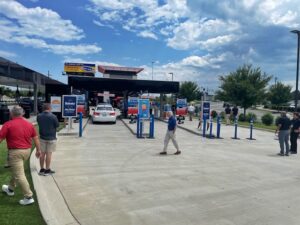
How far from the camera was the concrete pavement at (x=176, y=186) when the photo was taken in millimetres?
5980

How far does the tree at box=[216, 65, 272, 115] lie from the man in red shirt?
104 feet

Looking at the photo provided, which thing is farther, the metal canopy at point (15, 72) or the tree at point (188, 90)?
the tree at point (188, 90)

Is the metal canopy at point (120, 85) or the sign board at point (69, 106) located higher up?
the metal canopy at point (120, 85)

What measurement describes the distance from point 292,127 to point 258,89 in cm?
2307

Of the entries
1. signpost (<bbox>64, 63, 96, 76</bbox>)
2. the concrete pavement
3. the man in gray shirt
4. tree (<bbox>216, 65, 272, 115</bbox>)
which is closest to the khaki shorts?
the man in gray shirt

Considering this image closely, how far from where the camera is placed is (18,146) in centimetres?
637

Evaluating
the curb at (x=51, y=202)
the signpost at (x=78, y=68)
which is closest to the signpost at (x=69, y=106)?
the curb at (x=51, y=202)

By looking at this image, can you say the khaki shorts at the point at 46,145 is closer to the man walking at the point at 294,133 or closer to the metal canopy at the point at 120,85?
the man walking at the point at 294,133

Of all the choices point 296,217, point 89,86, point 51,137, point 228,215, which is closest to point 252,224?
point 228,215

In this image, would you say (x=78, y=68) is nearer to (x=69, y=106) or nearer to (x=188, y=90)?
(x=188, y=90)

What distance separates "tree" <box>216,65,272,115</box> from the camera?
36.2 metres

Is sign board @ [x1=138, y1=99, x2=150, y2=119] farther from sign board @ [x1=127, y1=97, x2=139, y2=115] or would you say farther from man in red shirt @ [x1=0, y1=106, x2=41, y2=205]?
man in red shirt @ [x1=0, y1=106, x2=41, y2=205]

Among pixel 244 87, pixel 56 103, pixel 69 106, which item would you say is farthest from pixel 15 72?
pixel 244 87

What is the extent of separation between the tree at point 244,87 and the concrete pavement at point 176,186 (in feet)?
75.9
